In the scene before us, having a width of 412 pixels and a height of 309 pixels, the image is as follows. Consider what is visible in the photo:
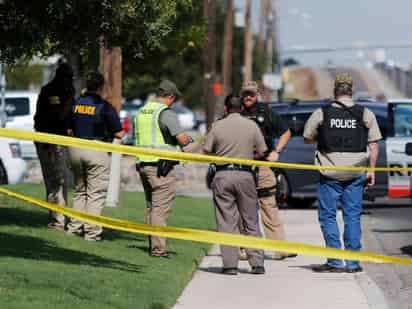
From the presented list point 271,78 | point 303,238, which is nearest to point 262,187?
point 303,238

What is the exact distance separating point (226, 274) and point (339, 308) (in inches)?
85.9

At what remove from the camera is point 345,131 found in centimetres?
1199

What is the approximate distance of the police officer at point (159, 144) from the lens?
12.3 metres

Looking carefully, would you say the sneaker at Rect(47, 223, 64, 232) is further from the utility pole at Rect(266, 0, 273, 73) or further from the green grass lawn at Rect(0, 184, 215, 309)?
the utility pole at Rect(266, 0, 273, 73)

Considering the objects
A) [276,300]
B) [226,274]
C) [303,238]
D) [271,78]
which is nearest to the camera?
[276,300]

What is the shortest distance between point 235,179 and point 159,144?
93 centimetres

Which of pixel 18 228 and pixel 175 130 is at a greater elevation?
pixel 175 130

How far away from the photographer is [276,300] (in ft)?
34.0

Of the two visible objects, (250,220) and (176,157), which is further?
(250,220)

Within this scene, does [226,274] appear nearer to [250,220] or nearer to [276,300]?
[250,220]

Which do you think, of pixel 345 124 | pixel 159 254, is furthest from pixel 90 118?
pixel 345 124

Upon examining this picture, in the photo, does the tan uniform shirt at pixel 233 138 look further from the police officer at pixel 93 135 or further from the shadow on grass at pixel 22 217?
the shadow on grass at pixel 22 217

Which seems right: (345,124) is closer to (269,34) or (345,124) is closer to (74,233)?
(74,233)

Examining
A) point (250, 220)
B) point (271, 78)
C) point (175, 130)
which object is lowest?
point (271, 78)
